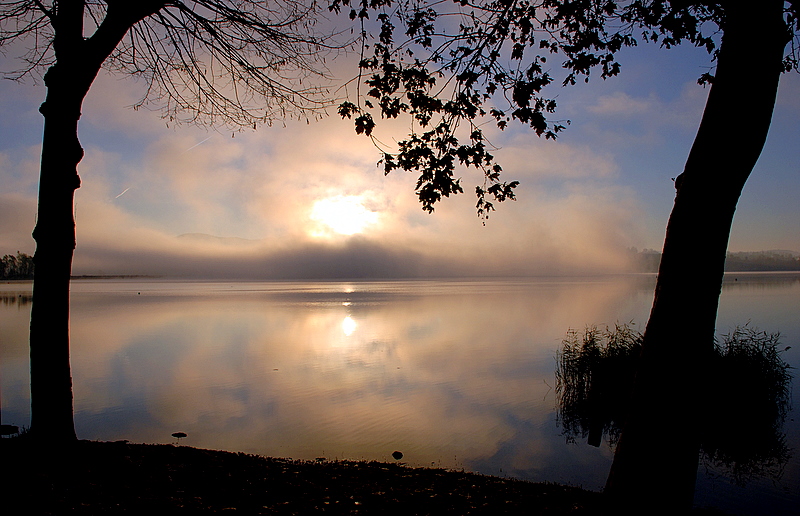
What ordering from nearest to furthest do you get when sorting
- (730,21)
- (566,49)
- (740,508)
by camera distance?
1. (730,21)
2. (566,49)
3. (740,508)

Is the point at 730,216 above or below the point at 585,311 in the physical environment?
above

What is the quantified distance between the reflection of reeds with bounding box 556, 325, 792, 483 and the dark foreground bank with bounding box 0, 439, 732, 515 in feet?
18.0

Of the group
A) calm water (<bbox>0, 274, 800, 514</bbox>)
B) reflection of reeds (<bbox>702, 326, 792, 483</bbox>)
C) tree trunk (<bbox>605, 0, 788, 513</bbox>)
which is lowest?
calm water (<bbox>0, 274, 800, 514</bbox>)

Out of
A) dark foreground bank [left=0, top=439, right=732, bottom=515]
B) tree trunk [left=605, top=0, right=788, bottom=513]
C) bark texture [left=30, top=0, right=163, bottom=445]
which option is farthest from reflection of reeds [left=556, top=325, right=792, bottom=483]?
bark texture [left=30, top=0, right=163, bottom=445]

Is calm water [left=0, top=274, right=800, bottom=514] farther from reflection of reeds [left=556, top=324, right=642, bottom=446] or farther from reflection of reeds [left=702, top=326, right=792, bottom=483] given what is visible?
reflection of reeds [left=556, top=324, right=642, bottom=446]

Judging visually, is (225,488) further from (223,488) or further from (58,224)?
(58,224)

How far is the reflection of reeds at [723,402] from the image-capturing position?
1050 centimetres

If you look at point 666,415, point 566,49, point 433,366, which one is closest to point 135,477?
point 666,415

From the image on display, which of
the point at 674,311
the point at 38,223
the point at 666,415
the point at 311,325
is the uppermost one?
the point at 38,223

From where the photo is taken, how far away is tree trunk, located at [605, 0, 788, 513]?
3723mm

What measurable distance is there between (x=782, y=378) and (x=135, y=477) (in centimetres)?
1640

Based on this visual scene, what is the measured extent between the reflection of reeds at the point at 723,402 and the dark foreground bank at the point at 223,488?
5476 millimetres

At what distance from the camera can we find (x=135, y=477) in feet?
17.6

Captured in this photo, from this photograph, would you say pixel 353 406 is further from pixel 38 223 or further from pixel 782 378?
pixel 782 378
